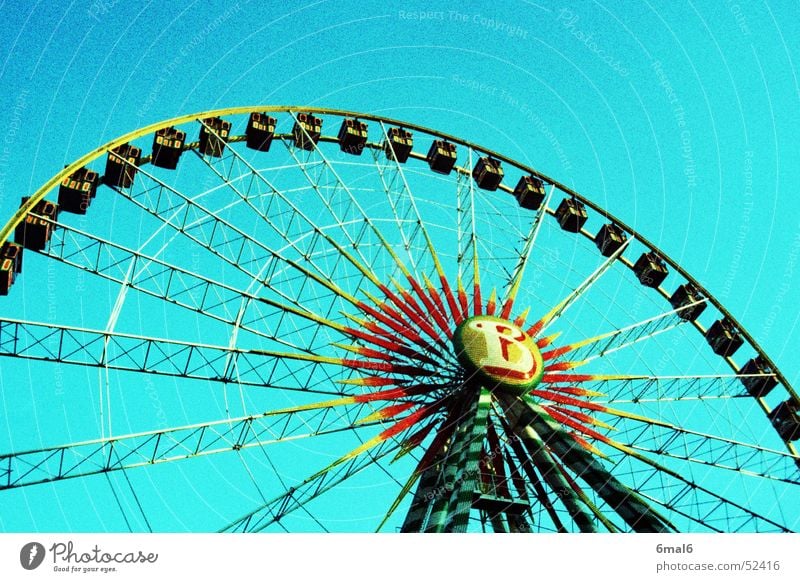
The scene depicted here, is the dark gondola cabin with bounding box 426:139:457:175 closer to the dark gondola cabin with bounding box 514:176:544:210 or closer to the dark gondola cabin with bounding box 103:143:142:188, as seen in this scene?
the dark gondola cabin with bounding box 514:176:544:210

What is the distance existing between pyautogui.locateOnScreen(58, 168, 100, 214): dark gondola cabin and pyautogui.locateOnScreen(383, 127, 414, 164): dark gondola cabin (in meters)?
8.48

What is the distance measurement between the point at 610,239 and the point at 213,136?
11.7m

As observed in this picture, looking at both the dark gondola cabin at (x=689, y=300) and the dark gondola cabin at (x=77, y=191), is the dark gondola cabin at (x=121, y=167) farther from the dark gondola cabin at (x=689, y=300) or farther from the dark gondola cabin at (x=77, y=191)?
the dark gondola cabin at (x=689, y=300)

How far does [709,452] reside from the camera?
21297mm

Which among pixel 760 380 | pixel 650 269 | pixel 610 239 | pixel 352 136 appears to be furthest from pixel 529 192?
pixel 760 380

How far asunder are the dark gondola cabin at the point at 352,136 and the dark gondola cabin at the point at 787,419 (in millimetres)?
13804

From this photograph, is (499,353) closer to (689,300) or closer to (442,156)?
(442,156)

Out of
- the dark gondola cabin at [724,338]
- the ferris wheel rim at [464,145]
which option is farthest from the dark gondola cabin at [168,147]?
A: the dark gondola cabin at [724,338]

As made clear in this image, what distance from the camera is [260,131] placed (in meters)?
22.3

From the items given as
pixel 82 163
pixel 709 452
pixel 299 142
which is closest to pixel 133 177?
pixel 82 163

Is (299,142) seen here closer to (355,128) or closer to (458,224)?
(355,128)

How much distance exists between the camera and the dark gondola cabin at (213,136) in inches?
839
